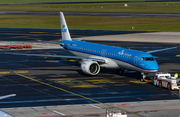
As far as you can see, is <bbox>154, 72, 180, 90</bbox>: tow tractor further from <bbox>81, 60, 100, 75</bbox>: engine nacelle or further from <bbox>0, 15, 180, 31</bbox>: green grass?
<bbox>0, 15, 180, 31</bbox>: green grass

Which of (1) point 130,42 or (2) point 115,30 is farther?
(2) point 115,30

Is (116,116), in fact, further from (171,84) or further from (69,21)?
(69,21)

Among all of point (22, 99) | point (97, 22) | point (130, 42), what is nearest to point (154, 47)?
point (130, 42)

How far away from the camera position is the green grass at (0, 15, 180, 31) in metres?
132

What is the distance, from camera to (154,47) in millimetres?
87375

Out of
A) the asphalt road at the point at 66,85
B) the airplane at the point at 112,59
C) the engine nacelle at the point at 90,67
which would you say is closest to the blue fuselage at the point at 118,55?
the airplane at the point at 112,59

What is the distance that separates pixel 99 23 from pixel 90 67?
91776 mm

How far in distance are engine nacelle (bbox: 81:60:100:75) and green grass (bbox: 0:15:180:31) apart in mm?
75028

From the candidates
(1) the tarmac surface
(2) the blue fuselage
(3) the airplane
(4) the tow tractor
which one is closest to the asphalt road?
(1) the tarmac surface

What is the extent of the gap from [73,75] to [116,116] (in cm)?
2994

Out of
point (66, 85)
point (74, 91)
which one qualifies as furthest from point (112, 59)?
point (74, 91)

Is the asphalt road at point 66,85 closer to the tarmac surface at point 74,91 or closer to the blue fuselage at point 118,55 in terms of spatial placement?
the tarmac surface at point 74,91

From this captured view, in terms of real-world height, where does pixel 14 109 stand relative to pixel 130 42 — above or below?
below

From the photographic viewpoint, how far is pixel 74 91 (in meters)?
44.7
